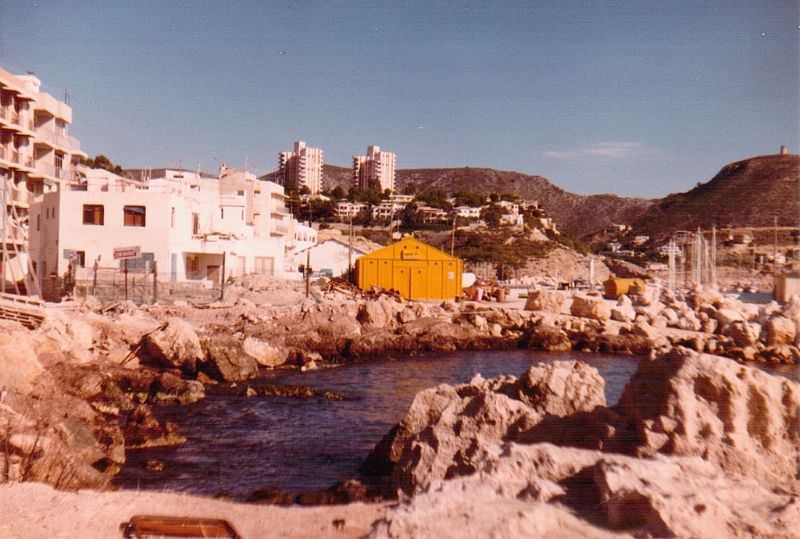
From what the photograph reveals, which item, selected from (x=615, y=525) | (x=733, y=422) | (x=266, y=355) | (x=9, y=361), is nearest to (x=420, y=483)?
(x=615, y=525)

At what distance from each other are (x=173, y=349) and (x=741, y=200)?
58.1 metres

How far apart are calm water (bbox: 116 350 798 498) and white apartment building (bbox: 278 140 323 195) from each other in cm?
6146

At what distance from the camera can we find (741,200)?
62.7 metres

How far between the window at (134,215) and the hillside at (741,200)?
1426 inches

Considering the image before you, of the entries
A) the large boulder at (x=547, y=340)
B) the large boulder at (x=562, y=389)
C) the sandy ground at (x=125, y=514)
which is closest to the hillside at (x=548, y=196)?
the large boulder at (x=547, y=340)

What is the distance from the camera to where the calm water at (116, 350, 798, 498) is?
1088 centimetres

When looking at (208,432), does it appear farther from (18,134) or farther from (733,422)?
(18,134)

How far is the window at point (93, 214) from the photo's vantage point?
35188 mm

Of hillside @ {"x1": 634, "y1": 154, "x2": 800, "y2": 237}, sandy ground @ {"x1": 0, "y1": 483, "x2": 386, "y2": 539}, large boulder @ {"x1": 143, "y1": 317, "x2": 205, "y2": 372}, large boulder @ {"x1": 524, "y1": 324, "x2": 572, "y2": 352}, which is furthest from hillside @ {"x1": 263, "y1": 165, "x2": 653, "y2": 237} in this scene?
sandy ground @ {"x1": 0, "y1": 483, "x2": 386, "y2": 539}

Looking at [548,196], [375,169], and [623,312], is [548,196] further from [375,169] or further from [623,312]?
[623,312]

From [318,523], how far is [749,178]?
65.3m

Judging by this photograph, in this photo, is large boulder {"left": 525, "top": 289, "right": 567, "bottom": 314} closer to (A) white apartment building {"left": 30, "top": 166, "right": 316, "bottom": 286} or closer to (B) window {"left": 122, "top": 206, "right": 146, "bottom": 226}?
(A) white apartment building {"left": 30, "top": 166, "right": 316, "bottom": 286}

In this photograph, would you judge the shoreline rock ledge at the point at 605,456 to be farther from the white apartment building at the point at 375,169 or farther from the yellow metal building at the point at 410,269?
the white apartment building at the point at 375,169

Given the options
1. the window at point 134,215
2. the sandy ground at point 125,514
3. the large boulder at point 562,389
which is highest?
the window at point 134,215
